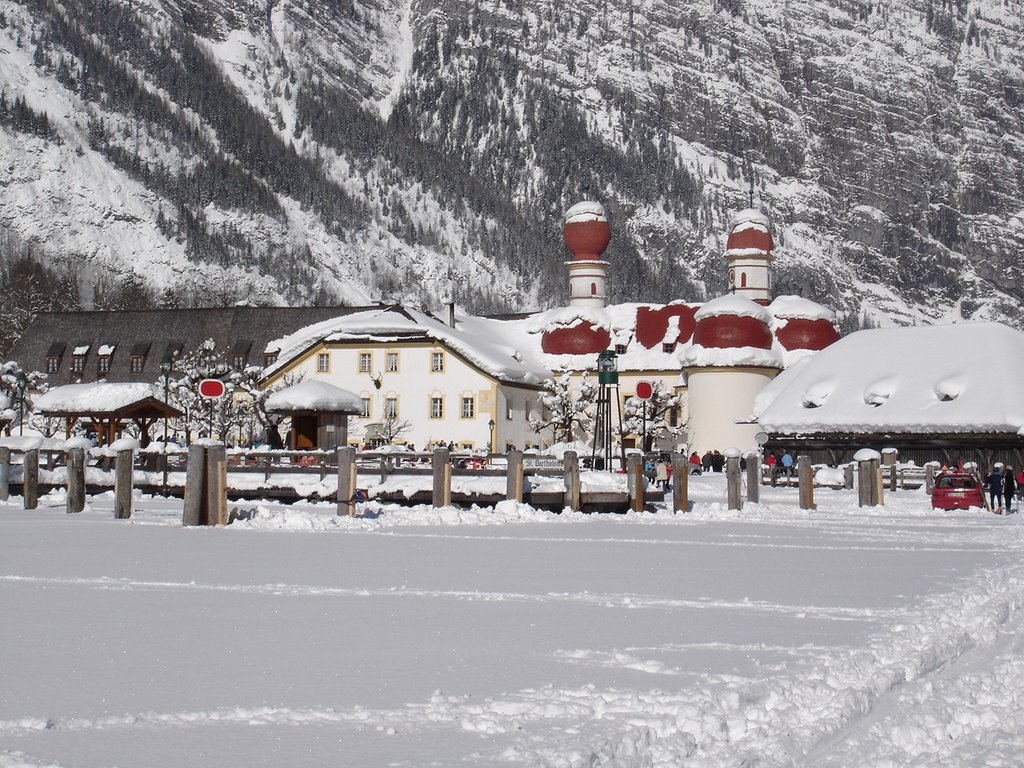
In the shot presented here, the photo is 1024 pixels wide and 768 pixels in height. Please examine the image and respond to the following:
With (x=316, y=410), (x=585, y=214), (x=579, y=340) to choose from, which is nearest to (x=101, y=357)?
(x=579, y=340)

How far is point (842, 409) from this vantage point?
62781 millimetres

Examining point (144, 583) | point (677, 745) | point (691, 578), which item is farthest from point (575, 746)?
point (691, 578)

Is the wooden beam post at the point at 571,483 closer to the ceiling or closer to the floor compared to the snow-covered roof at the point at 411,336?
closer to the floor

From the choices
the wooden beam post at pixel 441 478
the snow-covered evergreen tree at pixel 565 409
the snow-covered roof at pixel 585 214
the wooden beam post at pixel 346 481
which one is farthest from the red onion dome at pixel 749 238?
the wooden beam post at pixel 346 481

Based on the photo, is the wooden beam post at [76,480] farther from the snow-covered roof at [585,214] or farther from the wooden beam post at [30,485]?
the snow-covered roof at [585,214]

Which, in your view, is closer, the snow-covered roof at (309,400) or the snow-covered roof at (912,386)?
the snow-covered roof at (309,400)

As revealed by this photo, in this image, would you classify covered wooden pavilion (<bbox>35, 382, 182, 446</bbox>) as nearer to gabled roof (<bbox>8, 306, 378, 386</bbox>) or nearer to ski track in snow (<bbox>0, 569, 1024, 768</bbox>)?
ski track in snow (<bbox>0, 569, 1024, 768</bbox>)

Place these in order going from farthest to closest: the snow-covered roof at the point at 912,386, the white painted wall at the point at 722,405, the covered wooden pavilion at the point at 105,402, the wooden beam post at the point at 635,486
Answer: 1. the white painted wall at the point at 722,405
2. the snow-covered roof at the point at 912,386
3. the covered wooden pavilion at the point at 105,402
4. the wooden beam post at the point at 635,486

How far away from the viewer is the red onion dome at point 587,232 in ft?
314

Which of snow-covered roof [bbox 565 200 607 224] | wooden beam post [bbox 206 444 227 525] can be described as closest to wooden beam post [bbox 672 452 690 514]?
wooden beam post [bbox 206 444 227 525]

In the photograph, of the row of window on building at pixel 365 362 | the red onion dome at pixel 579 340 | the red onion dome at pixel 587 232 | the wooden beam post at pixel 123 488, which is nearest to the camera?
the wooden beam post at pixel 123 488

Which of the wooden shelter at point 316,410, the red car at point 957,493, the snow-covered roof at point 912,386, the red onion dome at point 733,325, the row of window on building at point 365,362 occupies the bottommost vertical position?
the red car at point 957,493

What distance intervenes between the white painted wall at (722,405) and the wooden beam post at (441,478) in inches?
1970

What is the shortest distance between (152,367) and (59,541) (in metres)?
80.9
